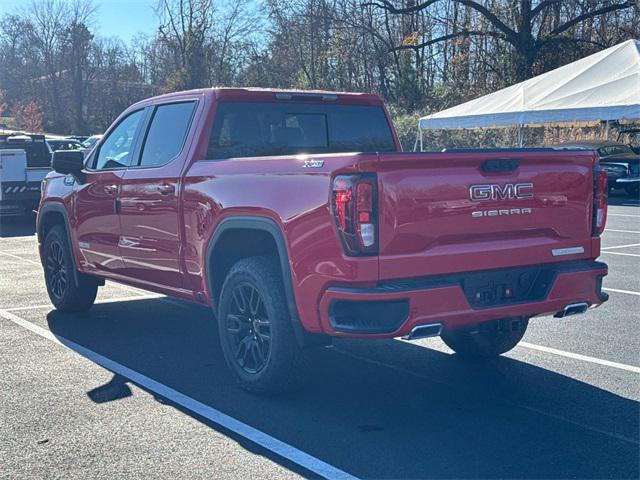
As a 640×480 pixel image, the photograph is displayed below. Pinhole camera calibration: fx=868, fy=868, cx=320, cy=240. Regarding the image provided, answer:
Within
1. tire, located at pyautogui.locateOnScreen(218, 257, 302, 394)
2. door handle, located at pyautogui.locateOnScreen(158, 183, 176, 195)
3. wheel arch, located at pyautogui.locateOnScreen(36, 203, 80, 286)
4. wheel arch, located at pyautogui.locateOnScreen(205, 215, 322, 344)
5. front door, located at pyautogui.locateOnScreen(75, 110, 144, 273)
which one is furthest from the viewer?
wheel arch, located at pyautogui.locateOnScreen(36, 203, 80, 286)

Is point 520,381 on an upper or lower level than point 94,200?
lower

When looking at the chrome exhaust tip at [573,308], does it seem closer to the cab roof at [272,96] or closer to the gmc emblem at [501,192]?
the gmc emblem at [501,192]

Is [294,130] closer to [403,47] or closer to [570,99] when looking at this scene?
[570,99]

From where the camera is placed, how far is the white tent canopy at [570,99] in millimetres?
20953

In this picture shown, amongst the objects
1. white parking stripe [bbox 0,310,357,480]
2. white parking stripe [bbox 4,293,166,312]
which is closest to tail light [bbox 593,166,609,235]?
white parking stripe [bbox 0,310,357,480]

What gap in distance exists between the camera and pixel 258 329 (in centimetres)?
546

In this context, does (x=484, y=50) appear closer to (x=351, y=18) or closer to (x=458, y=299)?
(x=351, y=18)

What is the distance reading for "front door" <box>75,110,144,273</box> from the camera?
7059mm

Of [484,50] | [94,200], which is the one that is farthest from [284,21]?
[94,200]

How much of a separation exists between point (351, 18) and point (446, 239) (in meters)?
38.0

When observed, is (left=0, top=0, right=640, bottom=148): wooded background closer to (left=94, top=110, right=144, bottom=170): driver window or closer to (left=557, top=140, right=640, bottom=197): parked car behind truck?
(left=557, top=140, right=640, bottom=197): parked car behind truck

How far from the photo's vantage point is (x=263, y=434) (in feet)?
15.5

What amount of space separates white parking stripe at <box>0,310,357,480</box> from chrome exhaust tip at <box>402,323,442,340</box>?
0.84m

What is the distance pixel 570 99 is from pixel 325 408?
18.7m
